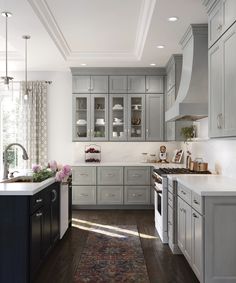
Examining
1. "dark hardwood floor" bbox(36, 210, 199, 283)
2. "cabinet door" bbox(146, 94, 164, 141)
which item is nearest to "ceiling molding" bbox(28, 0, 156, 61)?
"cabinet door" bbox(146, 94, 164, 141)

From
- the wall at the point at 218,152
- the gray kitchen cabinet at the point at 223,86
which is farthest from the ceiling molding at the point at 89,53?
the wall at the point at 218,152

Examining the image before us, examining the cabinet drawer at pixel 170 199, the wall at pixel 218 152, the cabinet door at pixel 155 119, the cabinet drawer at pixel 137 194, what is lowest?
the cabinet drawer at pixel 137 194

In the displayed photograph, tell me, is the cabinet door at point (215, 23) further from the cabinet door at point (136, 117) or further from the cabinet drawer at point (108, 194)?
the cabinet drawer at point (108, 194)

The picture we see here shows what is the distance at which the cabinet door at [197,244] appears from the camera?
2850 mm

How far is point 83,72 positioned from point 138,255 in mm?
4043

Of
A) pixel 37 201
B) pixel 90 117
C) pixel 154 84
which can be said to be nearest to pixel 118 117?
pixel 90 117

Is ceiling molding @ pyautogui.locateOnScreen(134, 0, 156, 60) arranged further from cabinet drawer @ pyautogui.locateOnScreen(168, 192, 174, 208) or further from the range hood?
cabinet drawer @ pyautogui.locateOnScreen(168, 192, 174, 208)

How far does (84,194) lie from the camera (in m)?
6.48

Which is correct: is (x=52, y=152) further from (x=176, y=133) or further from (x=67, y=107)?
(x=176, y=133)

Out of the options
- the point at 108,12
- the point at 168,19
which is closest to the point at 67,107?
the point at 108,12

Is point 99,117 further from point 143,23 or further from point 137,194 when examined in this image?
point 143,23

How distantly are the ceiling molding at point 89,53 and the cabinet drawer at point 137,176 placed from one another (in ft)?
6.90

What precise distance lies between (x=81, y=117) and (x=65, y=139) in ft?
2.07

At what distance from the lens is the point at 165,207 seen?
14.5ft
